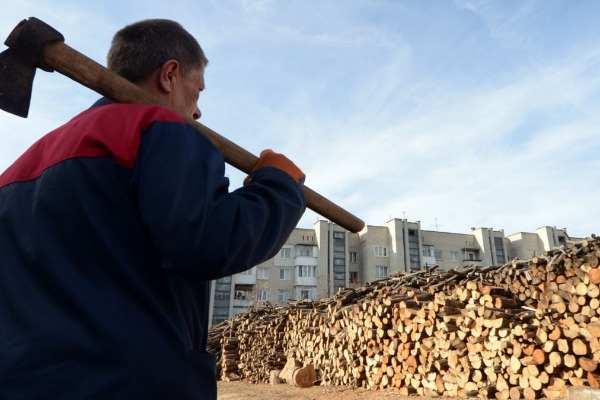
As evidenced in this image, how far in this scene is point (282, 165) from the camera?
1.33 meters

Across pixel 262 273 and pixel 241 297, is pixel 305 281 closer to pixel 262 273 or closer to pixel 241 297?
pixel 262 273

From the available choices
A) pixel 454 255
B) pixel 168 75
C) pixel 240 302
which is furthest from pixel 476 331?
pixel 454 255

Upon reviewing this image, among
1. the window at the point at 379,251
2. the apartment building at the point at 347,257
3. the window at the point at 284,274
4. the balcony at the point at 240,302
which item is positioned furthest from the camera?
the window at the point at 379,251

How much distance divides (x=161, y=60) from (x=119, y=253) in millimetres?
675

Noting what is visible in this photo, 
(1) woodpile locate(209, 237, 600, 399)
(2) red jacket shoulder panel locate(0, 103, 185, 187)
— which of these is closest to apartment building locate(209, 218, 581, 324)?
(1) woodpile locate(209, 237, 600, 399)

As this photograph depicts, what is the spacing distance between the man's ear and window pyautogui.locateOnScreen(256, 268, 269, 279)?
44.6 metres

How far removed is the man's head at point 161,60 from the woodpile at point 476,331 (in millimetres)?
4981

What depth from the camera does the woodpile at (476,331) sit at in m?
5.00

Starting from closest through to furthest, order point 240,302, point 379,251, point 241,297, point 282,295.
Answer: point 240,302 < point 241,297 < point 282,295 < point 379,251

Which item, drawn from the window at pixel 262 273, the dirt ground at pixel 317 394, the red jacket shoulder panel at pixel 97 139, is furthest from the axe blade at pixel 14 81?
the window at pixel 262 273

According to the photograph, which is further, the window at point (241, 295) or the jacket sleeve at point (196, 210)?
the window at point (241, 295)

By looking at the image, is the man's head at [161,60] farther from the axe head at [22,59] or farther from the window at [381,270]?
the window at [381,270]

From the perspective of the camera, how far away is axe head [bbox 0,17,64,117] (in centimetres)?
146

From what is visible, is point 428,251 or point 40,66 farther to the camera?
point 428,251
